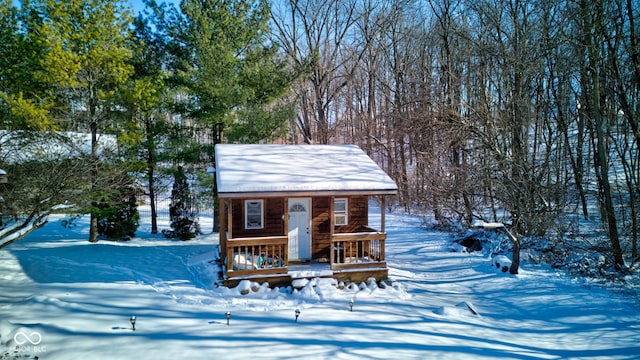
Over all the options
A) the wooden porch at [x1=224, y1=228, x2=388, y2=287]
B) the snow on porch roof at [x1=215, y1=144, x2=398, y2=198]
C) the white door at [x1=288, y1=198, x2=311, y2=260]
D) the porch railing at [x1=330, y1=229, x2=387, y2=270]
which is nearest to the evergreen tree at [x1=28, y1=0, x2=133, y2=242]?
the snow on porch roof at [x1=215, y1=144, x2=398, y2=198]

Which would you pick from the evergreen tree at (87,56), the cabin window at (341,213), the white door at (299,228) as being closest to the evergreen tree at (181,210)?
the evergreen tree at (87,56)

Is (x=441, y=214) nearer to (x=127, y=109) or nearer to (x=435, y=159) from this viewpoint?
(x=435, y=159)

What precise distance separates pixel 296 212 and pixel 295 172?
1160 mm

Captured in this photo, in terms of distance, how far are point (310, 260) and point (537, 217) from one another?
6.83 meters

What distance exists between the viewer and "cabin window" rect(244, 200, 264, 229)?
33.9 feet

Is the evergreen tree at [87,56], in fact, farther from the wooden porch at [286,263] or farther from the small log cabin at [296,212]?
the wooden porch at [286,263]

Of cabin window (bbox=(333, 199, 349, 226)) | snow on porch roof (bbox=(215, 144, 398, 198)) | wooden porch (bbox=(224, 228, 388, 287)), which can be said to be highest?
snow on porch roof (bbox=(215, 144, 398, 198))

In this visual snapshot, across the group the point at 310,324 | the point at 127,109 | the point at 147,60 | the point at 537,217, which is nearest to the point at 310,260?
the point at 310,324

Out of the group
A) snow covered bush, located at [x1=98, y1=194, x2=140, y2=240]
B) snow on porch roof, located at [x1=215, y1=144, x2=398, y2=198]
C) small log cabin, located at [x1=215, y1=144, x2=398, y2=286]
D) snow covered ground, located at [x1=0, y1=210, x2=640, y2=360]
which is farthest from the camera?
snow covered bush, located at [x1=98, y1=194, x2=140, y2=240]

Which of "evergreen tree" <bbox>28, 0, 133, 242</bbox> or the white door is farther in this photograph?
"evergreen tree" <bbox>28, 0, 133, 242</bbox>

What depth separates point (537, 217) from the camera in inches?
429

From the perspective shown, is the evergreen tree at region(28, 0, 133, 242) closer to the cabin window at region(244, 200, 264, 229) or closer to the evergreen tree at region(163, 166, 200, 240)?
the evergreen tree at region(163, 166, 200, 240)

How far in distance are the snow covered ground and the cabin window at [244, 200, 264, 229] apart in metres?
1.62

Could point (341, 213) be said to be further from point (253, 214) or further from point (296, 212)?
point (253, 214)
